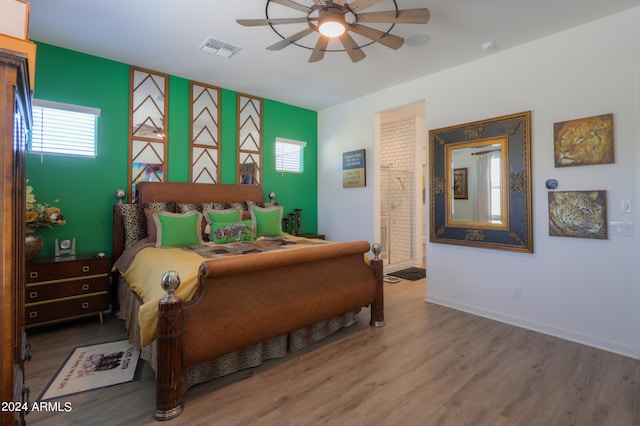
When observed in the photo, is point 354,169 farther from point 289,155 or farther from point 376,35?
point 376,35

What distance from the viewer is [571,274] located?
2814 mm

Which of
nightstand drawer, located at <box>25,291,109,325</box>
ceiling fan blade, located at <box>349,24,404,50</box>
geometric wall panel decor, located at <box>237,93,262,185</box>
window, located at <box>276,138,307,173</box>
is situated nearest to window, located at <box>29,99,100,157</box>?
nightstand drawer, located at <box>25,291,109,325</box>

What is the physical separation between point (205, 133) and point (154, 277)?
8.39ft

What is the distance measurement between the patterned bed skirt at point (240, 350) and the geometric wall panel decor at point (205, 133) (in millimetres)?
1739

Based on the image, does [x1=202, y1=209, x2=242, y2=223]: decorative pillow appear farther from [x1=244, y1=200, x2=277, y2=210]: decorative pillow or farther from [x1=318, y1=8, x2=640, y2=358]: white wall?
[x1=318, y1=8, x2=640, y2=358]: white wall

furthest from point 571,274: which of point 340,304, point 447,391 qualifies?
point 340,304

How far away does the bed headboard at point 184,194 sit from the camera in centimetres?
350

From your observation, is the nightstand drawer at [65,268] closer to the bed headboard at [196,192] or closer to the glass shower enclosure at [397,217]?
the bed headboard at [196,192]

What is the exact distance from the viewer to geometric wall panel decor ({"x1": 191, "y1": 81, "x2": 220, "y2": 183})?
4.18 metres

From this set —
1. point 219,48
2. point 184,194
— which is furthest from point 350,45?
point 184,194

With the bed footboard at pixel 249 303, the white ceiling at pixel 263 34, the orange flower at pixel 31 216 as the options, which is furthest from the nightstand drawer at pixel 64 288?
the white ceiling at pixel 263 34

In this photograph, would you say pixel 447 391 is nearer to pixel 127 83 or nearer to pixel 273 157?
pixel 273 157

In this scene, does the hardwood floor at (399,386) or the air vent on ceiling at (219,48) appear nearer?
the hardwood floor at (399,386)

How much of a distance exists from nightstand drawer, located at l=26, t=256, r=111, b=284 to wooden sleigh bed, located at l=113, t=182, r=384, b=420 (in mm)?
236
